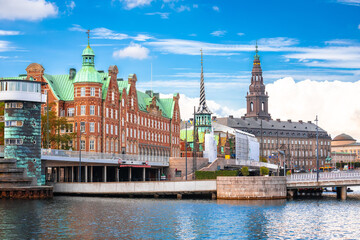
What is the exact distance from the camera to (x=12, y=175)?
290 feet

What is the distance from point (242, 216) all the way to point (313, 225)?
849 centimetres

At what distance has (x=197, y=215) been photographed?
69.1 m

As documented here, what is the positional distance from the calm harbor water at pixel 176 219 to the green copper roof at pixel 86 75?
4042cm

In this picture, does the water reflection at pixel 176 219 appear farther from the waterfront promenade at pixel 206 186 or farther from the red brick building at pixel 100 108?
the red brick building at pixel 100 108

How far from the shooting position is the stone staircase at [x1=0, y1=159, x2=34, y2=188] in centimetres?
8749

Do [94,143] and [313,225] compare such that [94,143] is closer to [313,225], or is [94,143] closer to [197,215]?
[197,215]

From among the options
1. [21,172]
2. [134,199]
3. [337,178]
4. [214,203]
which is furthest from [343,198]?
[21,172]

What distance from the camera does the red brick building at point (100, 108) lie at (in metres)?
124

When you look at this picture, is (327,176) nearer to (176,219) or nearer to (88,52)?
(176,219)

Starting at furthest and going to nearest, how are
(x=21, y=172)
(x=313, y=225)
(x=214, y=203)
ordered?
(x=21, y=172), (x=214, y=203), (x=313, y=225)

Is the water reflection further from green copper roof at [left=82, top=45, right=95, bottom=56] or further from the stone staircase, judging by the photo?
green copper roof at [left=82, top=45, right=95, bottom=56]

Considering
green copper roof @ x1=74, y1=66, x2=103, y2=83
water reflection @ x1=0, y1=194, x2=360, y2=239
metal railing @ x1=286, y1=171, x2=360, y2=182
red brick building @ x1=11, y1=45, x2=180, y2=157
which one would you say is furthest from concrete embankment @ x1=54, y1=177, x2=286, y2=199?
green copper roof @ x1=74, y1=66, x2=103, y2=83

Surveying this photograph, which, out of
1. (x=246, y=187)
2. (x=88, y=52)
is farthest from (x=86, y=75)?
(x=246, y=187)

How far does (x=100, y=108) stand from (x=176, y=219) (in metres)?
63.4
